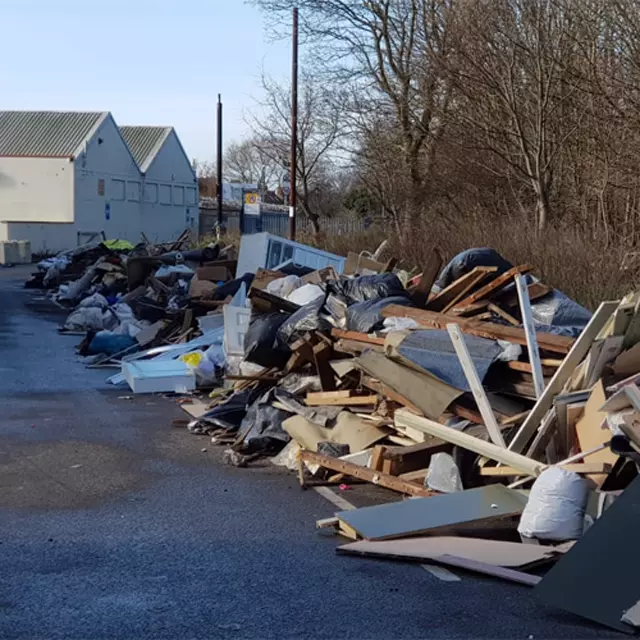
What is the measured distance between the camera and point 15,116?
196 ft

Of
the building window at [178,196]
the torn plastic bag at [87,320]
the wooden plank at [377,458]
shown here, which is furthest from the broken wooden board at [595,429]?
the building window at [178,196]

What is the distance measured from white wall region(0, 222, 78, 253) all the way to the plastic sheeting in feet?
141

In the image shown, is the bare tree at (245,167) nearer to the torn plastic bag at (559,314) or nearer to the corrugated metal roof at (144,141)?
the corrugated metal roof at (144,141)

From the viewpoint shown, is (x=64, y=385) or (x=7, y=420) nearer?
(x=7, y=420)

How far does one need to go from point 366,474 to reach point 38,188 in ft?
169

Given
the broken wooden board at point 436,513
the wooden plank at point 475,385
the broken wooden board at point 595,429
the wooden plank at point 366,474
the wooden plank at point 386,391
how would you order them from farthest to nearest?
the wooden plank at point 386,391 < the wooden plank at point 475,385 < the wooden plank at point 366,474 < the broken wooden board at point 595,429 < the broken wooden board at point 436,513

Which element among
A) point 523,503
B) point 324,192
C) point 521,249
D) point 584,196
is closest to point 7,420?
point 523,503

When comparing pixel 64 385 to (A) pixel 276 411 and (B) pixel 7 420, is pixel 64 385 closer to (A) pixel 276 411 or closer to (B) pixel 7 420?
(B) pixel 7 420

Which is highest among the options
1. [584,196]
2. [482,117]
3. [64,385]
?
[482,117]

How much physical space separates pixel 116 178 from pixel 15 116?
8.00 metres

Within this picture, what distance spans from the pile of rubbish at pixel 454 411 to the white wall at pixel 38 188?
1732 inches

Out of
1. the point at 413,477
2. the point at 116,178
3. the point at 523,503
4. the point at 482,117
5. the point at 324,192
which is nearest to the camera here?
the point at 523,503

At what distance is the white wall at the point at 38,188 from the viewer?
54188 millimetres

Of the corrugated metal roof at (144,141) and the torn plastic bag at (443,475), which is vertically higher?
the corrugated metal roof at (144,141)
